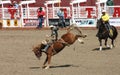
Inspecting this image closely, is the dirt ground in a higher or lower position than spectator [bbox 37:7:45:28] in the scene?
lower

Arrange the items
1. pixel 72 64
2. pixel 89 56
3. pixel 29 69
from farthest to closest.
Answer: pixel 89 56
pixel 72 64
pixel 29 69

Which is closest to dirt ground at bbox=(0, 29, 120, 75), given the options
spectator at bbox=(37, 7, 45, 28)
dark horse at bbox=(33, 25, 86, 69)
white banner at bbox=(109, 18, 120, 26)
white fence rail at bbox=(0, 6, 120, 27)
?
dark horse at bbox=(33, 25, 86, 69)

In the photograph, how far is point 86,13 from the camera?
129ft

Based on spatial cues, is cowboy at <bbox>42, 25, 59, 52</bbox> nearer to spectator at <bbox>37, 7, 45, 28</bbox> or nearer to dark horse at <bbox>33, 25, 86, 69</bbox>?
dark horse at <bbox>33, 25, 86, 69</bbox>

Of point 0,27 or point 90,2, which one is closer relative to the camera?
point 0,27

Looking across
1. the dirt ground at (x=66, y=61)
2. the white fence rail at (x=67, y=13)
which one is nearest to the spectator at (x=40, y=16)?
the white fence rail at (x=67, y=13)

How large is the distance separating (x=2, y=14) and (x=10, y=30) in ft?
7.85

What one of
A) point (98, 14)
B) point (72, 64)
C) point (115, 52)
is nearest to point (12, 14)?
point (98, 14)

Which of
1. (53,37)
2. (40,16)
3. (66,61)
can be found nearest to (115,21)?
(40,16)

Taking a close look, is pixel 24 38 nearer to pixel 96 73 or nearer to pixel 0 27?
pixel 0 27

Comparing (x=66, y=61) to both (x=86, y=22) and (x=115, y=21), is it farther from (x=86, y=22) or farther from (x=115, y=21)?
(x=86, y=22)

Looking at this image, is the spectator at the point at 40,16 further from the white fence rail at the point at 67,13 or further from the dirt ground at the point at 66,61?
the dirt ground at the point at 66,61

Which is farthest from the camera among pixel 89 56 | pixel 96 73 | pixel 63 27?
pixel 63 27

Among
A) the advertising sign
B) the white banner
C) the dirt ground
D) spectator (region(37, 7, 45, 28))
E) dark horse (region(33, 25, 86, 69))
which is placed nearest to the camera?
the dirt ground
